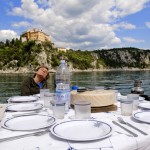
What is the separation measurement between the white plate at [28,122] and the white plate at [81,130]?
0.32 ft

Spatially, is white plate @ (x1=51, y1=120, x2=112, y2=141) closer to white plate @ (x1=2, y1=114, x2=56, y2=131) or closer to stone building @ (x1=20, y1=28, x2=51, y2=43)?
white plate @ (x1=2, y1=114, x2=56, y2=131)

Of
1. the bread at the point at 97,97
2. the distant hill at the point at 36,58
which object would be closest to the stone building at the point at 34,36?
the distant hill at the point at 36,58

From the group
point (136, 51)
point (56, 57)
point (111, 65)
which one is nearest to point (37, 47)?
point (56, 57)

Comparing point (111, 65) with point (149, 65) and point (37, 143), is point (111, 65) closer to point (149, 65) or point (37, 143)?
point (149, 65)

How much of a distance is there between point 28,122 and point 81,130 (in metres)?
0.40

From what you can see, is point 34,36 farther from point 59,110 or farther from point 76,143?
point 76,143

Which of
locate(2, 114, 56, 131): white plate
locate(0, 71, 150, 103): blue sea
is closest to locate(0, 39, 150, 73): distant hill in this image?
locate(0, 71, 150, 103): blue sea

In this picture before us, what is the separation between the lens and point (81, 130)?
4.32 ft

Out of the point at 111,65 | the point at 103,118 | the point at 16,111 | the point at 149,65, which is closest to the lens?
the point at 103,118

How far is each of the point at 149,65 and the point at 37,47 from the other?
74767 mm

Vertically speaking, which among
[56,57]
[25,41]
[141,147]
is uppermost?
[25,41]

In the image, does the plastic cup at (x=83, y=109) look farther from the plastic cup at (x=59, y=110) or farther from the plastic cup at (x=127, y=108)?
the plastic cup at (x=127, y=108)

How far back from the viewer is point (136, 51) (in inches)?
5349

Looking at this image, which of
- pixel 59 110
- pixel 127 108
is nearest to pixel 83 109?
pixel 59 110
